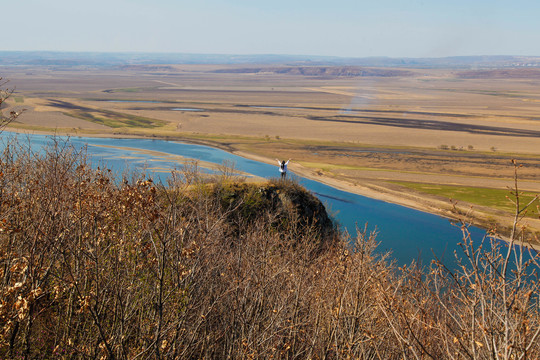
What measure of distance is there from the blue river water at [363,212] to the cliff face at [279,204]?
3.84 m

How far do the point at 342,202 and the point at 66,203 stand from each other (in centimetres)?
3483

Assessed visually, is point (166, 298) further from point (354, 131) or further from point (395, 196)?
point (354, 131)

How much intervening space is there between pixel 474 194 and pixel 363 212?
1304cm

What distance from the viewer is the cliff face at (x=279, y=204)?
2725 centimetres

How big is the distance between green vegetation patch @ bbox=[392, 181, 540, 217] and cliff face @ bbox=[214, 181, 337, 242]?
18.2 m

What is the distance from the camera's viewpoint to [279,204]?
95.6 ft

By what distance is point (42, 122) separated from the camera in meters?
74.4

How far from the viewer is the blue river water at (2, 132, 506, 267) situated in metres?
32.7

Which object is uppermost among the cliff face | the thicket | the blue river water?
the thicket

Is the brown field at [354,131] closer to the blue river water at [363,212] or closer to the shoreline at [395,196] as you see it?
the shoreline at [395,196]

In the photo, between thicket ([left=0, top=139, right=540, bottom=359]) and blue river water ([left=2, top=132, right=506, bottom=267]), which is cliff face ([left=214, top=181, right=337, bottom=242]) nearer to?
blue river water ([left=2, top=132, right=506, bottom=267])

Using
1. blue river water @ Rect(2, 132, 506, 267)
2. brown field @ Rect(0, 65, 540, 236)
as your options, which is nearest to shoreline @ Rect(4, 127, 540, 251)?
brown field @ Rect(0, 65, 540, 236)

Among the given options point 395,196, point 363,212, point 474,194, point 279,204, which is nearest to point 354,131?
point 395,196

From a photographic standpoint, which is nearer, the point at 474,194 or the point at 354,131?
the point at 474,194
